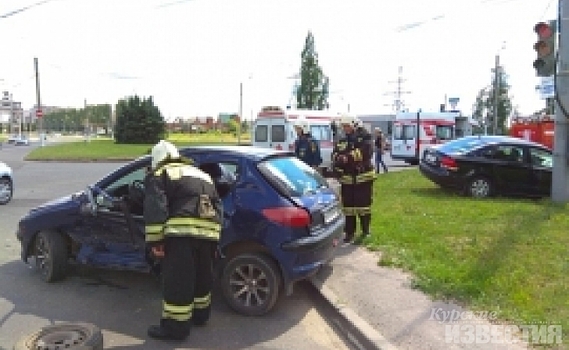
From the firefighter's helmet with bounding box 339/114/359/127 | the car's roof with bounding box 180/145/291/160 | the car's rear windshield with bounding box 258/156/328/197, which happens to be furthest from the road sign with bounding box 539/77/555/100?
the car's roof with bounding box 180/145/291/160

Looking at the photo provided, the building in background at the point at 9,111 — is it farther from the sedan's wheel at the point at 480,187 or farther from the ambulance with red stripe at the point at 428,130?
the sedan's wheel at the point at 480,187

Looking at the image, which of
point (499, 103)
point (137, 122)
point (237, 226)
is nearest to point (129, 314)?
point (237, 226)

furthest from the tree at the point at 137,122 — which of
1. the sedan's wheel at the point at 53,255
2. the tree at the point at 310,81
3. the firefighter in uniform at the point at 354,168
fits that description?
the sedan's wheel at the point at 53,255

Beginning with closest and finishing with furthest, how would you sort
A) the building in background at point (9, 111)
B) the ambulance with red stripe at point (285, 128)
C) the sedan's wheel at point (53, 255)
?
1. the sedan's wheel at point (53, 255)
2. the ambulance with red stripe at point (285, 128)
3. the building in background at point (9, 111)

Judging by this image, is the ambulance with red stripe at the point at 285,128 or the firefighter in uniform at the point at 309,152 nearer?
the firefighter in uniform at the point at 309,152

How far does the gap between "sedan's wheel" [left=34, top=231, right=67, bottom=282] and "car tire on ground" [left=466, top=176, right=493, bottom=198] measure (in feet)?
28.4

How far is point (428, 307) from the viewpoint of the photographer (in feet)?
15.3

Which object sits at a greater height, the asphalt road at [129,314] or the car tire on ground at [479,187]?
the car tire on ground at [479,187]

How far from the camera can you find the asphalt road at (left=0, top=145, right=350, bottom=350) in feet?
13.6

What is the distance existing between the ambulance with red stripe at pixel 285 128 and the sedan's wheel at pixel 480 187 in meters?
7.07

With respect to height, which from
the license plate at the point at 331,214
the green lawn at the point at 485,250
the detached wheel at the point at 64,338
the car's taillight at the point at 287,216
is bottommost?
the detached wheel at the point at 64,338

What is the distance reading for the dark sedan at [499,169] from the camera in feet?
36.0

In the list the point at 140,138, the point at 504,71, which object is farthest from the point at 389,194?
the point at 504,71

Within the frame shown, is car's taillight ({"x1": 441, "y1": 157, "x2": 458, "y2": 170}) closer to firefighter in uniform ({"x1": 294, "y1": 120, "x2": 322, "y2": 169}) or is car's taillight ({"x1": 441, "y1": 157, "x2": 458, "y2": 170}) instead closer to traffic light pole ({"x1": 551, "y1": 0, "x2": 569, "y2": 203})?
traffic light pole ({"x1": 551, "y1": 0, "x2": 569, "y2": 203})
